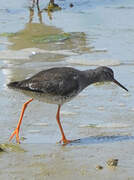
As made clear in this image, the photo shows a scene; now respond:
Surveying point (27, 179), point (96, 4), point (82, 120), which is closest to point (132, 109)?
point (82, 120)

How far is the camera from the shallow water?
488 centimetres

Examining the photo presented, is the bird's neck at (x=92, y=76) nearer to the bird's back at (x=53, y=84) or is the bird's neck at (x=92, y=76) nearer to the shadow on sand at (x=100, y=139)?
the bird's back at (x=53, y=84)

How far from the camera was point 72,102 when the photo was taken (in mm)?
6723

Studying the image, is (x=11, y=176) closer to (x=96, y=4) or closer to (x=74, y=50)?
(x=74, y=50)

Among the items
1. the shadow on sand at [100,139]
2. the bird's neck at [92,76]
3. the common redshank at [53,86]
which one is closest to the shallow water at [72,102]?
the shadow on sand at [100,139]

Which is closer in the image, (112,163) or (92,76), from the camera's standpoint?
(112,163)

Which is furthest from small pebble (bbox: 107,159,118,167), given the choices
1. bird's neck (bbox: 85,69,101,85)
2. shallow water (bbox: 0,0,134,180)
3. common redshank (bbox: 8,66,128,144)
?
bird's neck (bbox: 85,69,101,85)

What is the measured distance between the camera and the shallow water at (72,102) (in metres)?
4.88

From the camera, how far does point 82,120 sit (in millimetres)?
6035

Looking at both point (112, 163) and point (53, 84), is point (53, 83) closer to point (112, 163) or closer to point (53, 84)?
point (53, 84)

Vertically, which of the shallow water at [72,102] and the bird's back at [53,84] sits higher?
the bird's back at [53,84]

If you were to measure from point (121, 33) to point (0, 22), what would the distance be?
277 centimetres

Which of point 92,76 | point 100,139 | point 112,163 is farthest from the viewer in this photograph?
point 92,76

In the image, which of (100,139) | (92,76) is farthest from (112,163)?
(92,76)
